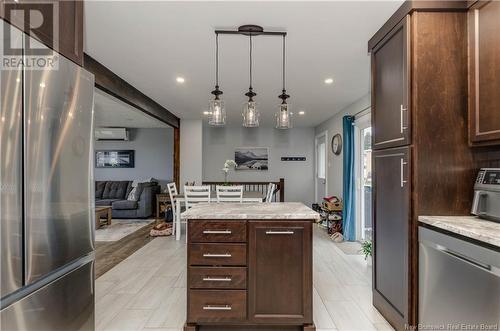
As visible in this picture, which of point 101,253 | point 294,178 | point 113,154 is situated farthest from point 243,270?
point 113,154

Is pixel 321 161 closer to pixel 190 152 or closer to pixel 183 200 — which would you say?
pixel 190 152

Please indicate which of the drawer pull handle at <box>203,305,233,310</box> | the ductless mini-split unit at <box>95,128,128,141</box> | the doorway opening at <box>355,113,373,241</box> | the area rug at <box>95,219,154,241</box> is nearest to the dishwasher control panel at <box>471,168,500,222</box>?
the drawer pull handle at <box>203,305,233,310</box>

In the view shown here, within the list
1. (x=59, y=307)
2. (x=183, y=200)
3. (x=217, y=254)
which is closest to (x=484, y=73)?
(x=217, y=254)

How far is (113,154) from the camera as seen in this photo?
26.3 feet

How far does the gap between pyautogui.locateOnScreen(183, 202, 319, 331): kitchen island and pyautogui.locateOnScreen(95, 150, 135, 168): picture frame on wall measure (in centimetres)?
669

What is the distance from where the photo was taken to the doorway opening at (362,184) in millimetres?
4766

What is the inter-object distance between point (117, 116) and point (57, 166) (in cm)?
542

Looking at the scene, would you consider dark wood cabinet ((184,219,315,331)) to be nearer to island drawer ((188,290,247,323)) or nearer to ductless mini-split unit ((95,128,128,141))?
island drawer ((188,290,247,323))

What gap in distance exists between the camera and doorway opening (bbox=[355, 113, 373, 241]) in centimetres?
477

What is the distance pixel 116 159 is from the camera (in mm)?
8008

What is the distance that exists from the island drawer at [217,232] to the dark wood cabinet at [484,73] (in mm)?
1684

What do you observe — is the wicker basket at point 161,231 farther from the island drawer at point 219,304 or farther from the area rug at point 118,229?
the island drawer at point 219,304

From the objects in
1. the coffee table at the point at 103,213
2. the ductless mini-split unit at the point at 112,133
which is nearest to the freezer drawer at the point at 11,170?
the coffee table at the point at 103,213

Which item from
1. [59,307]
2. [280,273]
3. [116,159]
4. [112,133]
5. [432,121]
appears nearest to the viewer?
[59,307]
